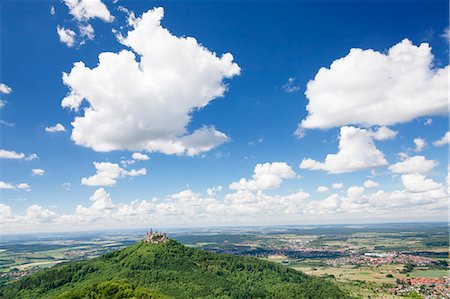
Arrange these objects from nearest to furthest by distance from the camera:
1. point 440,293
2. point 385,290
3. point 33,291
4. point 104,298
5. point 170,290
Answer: point 104,298 < point 170,290 < point 33,291 < point 440,293 < point 385,290

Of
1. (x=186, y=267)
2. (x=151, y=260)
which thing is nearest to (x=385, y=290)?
(x=186, y=267)

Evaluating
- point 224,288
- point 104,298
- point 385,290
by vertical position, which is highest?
point 104,298

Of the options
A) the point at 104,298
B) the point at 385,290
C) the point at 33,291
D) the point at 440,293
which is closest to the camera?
the point at 104,298

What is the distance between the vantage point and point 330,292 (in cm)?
16912

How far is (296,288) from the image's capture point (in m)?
172

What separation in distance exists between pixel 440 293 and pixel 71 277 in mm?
197869

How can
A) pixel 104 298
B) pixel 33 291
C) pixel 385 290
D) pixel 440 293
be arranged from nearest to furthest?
pixel 104 298
pixel 33 291
pixel 440 293
pixel 385 290

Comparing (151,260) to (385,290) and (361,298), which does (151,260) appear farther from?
(385,290)

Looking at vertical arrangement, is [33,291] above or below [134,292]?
below

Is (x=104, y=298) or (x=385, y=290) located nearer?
(x=104, y=298)

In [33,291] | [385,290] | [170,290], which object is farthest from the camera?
[385,290]

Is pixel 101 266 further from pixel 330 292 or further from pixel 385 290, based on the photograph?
pixel 385 290

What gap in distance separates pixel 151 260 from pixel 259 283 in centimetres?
6136

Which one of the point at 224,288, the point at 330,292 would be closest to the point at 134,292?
the point at 224,288
